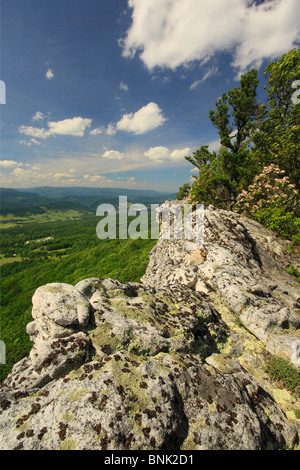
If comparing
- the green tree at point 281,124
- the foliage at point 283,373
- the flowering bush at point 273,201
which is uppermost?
the green tree at point 281,124

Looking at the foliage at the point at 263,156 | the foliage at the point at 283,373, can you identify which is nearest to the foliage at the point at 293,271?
the foliage at the point at 263,156

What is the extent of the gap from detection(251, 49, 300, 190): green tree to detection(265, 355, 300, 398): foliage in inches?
759

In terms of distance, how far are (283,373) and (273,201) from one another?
15.8 m

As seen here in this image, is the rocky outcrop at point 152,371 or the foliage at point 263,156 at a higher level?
the foliage at point 263,156

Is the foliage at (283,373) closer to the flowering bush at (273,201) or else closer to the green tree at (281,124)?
the flowering bush at (273,201)

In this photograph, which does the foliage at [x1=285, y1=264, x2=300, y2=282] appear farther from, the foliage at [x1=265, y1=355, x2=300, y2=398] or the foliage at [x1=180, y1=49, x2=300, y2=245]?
the foliage at [x1=265, y1=355, x2=300, y2=398]

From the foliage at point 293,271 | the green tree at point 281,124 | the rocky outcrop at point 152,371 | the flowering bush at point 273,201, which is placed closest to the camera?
the rocky outcrop at point 152,371

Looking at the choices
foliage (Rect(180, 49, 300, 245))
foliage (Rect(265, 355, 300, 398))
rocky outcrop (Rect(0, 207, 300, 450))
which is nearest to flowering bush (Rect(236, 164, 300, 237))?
foliage (Rect(180, 49, 300, 245))

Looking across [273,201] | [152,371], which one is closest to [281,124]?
[273,201]

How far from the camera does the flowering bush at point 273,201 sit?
56.6ft

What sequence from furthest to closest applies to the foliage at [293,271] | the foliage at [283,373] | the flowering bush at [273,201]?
the flowering bush at [273,201], the foliage at [293,271], the foliage at [283,373]

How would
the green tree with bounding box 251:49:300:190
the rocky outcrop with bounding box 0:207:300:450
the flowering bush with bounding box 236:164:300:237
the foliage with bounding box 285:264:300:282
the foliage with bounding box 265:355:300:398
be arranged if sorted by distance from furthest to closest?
the green tree with bounding box 251:49:300:190, the flowering bush with bounding box 236:164:300:237, the foliage with bounding box 285:264:300:282, the foliage with bounding box 265:355:300:398, the rocky outcrop with bounding box 0:207:300:450

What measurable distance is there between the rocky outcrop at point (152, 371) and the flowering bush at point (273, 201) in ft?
29.0

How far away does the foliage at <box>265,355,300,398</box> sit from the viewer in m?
7.53
